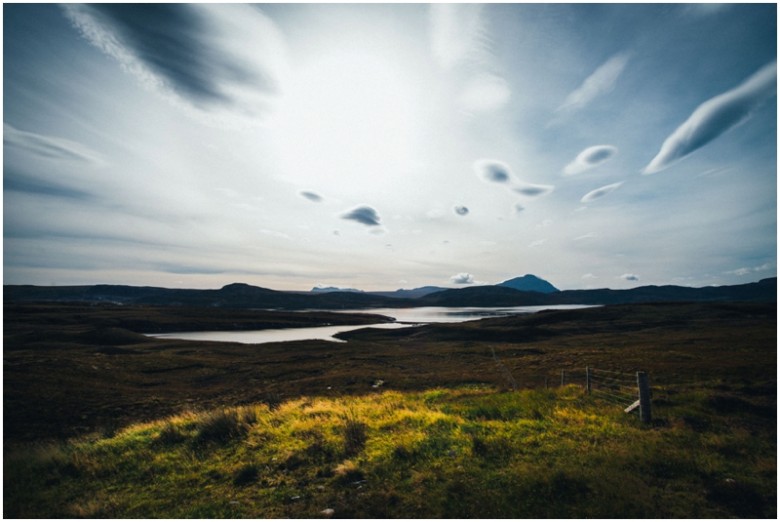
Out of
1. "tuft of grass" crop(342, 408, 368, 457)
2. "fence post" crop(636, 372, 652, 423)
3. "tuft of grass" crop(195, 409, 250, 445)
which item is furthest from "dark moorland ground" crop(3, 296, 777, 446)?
"tuft of grass" crop(342, 408, 368, 457)

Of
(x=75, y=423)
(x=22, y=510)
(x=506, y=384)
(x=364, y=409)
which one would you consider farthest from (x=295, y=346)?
(x=22, y=510)

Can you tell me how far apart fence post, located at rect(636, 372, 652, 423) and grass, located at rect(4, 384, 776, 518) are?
0.35 m

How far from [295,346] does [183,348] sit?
1728 cm

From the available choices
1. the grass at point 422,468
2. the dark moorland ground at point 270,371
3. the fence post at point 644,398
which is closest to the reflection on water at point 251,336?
the dark moorland ground at point 270,371

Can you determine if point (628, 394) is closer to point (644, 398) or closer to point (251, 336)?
point (644, 398)

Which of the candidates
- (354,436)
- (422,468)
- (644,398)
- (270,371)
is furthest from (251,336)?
(644,398)

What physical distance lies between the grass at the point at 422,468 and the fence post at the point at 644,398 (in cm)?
35

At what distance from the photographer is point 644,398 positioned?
11.2 metres

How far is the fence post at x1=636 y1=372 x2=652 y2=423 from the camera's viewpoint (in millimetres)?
11000

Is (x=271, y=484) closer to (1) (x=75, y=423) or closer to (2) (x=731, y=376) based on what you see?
(1) (x=75, y=423)

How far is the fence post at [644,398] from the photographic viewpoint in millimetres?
11000

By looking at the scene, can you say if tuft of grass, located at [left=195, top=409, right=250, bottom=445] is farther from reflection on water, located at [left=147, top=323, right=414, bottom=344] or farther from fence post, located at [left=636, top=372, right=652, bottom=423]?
reflection on water, located at [left=147, top=323, right=414, bottom=344]

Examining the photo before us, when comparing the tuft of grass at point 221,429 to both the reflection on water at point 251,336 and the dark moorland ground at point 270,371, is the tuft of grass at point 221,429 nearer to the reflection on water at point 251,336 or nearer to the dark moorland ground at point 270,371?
the dark moorland ground at point 270,371

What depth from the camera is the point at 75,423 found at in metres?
18.8
